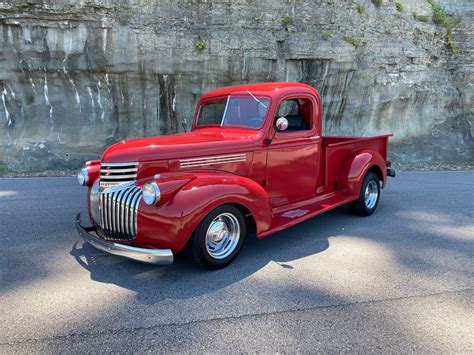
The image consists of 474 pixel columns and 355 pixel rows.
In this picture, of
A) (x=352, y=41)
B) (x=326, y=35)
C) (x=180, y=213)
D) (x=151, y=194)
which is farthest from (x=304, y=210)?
(x=352, y=41)

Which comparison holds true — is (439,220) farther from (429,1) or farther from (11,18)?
(429,1)

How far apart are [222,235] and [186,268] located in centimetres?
51

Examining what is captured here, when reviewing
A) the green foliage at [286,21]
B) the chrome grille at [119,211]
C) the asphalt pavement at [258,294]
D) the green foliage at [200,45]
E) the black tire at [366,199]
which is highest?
the green foliage at [286,21]

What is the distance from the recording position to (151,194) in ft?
11.0

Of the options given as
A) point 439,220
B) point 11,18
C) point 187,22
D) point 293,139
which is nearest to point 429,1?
point 187,22

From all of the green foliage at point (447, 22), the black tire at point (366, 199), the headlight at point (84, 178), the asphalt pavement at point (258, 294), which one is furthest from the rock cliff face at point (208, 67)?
the black tire at point (366, 199)

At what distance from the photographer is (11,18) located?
33.2ft

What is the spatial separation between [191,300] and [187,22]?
10.5m

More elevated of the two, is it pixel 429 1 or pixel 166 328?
pixel 429 1

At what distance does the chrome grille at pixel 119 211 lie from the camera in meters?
3.51

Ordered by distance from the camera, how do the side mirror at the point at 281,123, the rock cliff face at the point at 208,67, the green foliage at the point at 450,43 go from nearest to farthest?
1. the side mirror at the point at 281,123
2. the rock cliff face at the point at 208,67
3. the green foliage at the point at 450,43

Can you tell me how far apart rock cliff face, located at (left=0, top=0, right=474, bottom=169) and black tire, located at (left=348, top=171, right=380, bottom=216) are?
7.21 metres

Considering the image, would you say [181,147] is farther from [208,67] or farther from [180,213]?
[208,67]

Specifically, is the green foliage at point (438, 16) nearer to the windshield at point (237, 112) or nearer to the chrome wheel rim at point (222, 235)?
the windshield at point (237, 112)
